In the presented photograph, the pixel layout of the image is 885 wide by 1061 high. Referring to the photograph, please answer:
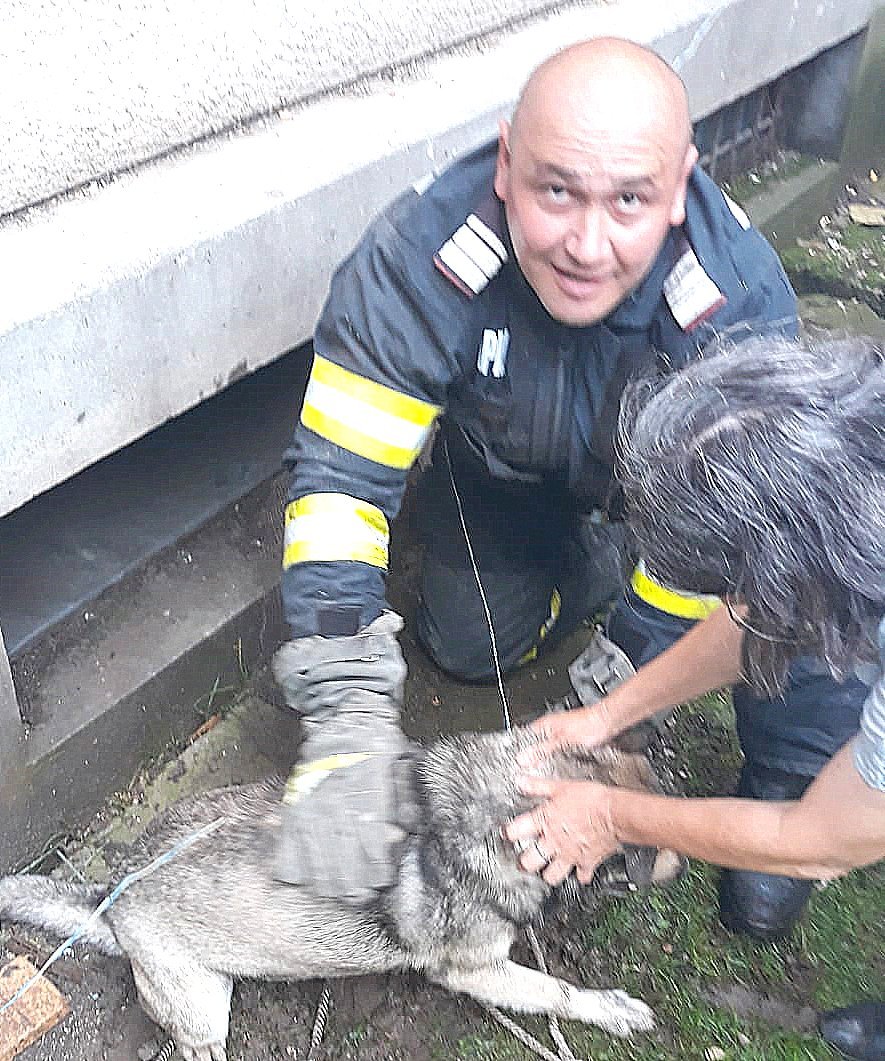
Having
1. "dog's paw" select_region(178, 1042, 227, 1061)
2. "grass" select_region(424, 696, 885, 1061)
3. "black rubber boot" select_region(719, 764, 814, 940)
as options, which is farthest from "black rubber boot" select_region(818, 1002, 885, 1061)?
"dog's paw" select_region(178, 1042, 227, 1061)

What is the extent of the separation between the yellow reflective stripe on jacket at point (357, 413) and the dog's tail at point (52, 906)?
114 cm

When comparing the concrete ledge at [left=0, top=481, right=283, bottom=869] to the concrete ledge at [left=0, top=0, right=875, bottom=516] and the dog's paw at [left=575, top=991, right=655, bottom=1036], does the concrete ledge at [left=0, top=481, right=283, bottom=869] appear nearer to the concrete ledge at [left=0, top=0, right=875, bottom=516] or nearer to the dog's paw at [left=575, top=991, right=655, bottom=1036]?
the concrete ledge at [left=0, top=0, right=875, bottom=516]

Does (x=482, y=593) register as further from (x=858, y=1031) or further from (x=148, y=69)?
(x=148, y=69)

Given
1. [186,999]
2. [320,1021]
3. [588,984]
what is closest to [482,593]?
[588,984]

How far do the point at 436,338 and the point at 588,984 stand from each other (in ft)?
5.07

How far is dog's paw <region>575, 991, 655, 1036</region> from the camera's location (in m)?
2.48

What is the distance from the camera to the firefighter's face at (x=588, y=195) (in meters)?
2.00

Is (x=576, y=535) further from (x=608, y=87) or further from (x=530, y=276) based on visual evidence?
(x=608, y=87)

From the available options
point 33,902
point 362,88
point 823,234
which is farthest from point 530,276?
point 823,234

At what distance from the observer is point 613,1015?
249 centimetres

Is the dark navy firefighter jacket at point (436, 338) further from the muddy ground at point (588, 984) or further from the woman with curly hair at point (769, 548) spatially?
the muddy ground at point (588, 984)

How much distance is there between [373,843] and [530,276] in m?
1.20

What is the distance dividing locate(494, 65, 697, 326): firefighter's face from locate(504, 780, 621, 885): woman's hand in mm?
977

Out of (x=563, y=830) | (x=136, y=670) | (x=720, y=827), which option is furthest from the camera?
(x=136, y=670)
